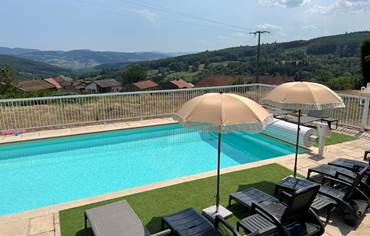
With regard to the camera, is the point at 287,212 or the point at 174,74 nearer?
the point at 287,212

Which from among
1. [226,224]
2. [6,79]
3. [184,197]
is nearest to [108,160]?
[184,197]

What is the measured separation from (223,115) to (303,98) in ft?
6.00

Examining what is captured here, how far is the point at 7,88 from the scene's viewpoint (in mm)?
42344

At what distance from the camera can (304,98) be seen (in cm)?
417

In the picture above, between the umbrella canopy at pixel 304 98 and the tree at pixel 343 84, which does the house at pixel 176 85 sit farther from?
the umbrella canopy at pixel 304 98

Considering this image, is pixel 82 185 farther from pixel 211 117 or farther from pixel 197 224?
pixel 211 117

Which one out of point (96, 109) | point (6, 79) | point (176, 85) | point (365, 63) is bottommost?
point (176, 85)

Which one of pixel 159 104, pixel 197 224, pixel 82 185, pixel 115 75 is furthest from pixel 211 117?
pixel 115 75

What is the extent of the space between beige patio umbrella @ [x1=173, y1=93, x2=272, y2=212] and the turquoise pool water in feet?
11.3

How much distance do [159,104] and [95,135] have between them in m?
2.78

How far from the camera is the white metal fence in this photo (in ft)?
27.5

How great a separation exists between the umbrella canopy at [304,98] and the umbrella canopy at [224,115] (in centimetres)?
105

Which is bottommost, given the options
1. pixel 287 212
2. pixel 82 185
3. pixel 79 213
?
pixel 82 185

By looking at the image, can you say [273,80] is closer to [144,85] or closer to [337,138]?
[337,138]
